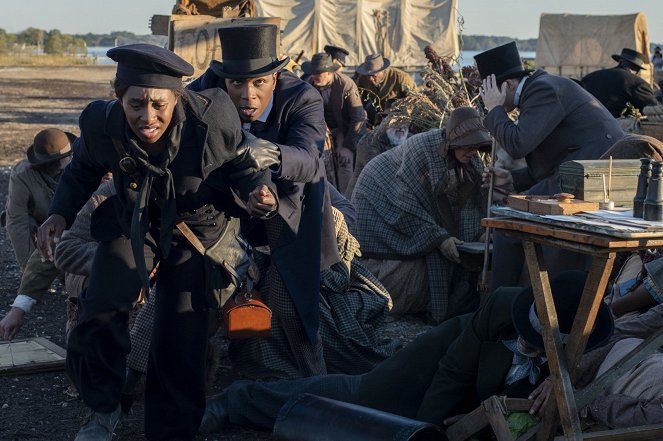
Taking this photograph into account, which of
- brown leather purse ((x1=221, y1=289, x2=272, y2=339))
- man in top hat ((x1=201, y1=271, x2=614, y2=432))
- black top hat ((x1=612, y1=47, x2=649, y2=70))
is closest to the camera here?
man in top hat ((x1=201, y1=271, x2=614, y2=432))

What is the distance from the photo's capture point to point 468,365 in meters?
4.24

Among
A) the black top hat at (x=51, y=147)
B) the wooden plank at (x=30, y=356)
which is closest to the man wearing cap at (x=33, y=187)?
the black top hat at (x=51, y=147)

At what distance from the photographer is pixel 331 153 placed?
1053 centimetres

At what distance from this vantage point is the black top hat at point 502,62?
20.4 feet

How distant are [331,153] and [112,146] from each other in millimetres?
6194

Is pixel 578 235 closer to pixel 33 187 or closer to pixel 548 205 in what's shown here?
pixel 548 205

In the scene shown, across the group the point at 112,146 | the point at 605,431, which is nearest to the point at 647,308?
the point at 605,431

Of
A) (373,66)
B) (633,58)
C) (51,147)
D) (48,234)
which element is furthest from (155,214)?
(633,58)

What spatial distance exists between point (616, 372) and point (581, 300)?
0.30m

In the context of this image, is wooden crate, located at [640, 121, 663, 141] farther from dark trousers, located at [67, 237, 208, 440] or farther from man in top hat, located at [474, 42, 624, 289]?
dark trousers, located at [67, 237, 208, 440]

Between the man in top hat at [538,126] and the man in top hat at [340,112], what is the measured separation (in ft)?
14.8

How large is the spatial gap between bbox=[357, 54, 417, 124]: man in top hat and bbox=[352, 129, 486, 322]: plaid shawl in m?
5.08

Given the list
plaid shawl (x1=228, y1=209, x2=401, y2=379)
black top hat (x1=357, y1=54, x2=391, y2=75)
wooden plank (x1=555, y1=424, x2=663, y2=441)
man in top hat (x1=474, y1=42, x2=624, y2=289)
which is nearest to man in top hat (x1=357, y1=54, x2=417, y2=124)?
black top hat (x1=357, y1=54, x2=391, y2=75)

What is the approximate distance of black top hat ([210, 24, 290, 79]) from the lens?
5.09 meters
